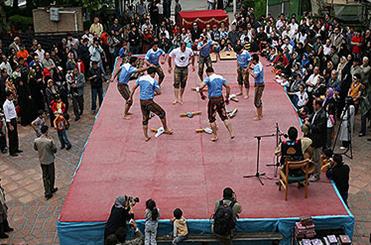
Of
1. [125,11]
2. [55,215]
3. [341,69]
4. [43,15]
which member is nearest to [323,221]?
[55,215]

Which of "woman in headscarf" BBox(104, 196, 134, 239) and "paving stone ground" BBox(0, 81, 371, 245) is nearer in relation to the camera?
"woman in headscarf" BBox(104, 196, 134, 239)

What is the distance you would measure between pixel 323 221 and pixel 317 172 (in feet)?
4.86

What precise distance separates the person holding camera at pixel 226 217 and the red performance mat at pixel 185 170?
1.92 ft

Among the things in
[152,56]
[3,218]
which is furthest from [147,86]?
[3,218]

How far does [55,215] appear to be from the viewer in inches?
453

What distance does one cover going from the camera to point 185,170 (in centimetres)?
1144

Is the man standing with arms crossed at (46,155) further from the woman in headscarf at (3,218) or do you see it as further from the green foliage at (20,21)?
the green foliage at (20,21)

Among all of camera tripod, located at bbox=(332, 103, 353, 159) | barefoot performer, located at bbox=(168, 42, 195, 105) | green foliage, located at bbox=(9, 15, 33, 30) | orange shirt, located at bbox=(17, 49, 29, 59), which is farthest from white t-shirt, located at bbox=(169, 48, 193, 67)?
green foliage, located at bbox=(9, 15, 33, 30)

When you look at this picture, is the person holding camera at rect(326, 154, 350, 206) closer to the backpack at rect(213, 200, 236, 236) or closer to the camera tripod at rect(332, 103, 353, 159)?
the backpack at rect(213, 200, 236, 236)

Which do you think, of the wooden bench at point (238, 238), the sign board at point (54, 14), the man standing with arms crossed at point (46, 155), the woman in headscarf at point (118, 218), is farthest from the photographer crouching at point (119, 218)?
the sign board at point (54, 14)

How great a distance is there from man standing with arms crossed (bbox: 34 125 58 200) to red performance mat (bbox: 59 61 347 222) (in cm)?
67

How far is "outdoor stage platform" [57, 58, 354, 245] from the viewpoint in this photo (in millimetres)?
9625

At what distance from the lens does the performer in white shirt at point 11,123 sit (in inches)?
555

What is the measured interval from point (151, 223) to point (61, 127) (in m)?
5.74
